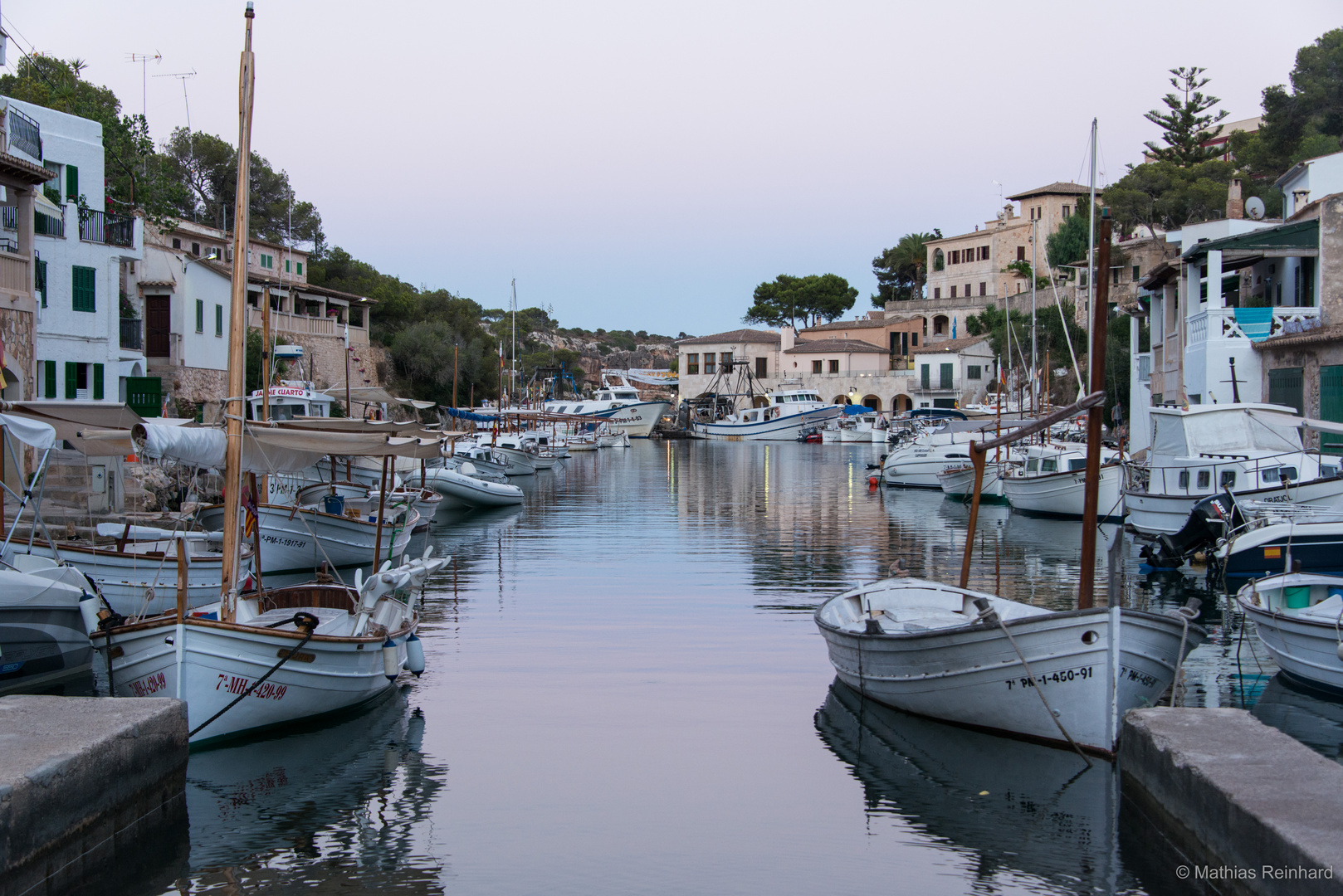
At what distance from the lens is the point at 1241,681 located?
1384cm

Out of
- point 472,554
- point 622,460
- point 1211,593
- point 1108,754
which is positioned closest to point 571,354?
point 622,460

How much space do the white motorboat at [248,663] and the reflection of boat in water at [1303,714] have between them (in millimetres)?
9688

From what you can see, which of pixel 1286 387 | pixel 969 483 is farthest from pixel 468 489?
pixel 1286 387

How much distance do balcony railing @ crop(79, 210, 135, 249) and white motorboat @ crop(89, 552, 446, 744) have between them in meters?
20.2

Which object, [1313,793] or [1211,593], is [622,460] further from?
[1313,793]

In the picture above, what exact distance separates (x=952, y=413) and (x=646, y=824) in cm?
6231

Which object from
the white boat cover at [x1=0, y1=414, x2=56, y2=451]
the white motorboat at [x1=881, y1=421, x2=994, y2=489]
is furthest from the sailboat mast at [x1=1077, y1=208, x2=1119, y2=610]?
the white motorboat at [x1=881, y1=421, x2=994, y2=489]

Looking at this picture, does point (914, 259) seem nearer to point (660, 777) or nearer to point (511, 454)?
point (511, 454)

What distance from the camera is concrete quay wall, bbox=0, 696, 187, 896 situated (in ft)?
25.1

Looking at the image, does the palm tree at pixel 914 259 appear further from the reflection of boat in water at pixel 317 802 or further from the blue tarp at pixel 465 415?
the reflection of boat in water at pixel 317 802

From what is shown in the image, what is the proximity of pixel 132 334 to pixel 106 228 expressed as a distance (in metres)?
4.09

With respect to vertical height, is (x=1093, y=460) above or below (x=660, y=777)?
above

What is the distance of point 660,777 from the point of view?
10883 millimetres

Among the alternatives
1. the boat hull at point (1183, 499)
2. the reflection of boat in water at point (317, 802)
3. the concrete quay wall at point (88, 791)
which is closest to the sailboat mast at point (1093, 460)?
the reflection of boat in water at point (317, 802)
